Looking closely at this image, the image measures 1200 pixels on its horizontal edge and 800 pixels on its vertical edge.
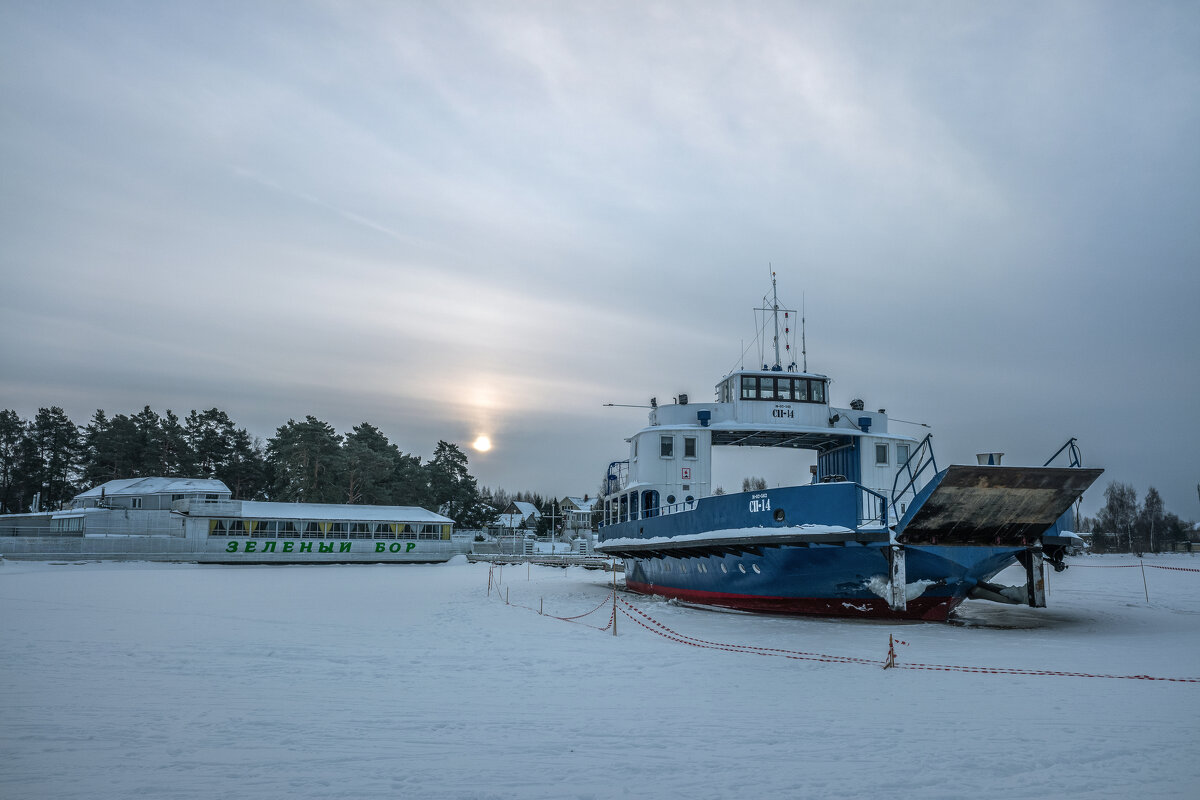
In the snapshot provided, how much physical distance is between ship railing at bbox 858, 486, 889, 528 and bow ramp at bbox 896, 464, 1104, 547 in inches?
14.3

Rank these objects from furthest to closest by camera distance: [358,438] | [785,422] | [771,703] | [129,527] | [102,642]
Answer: [358,438]
[129,527]
[785,422]
[102,642]
[771,703]

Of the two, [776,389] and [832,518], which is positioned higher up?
[776,389]

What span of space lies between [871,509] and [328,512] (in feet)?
123

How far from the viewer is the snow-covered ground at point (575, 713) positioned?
4.89 meters


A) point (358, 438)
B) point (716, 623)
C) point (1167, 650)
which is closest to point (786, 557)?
point (716, 623)

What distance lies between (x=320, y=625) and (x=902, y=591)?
10.0 m

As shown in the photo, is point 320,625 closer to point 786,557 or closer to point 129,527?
point 786,557

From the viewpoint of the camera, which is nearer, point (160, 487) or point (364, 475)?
point (160, 487)

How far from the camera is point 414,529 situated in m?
46.3

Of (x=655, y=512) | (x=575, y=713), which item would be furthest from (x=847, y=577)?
(x=575, y=713)

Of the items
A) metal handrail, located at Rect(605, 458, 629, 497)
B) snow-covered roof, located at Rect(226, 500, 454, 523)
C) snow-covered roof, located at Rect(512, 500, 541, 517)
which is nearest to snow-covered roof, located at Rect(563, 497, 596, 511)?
snow-covered roof, located at Rect(512, 500, 541, 517)

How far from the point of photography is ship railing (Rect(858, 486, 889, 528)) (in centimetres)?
1291

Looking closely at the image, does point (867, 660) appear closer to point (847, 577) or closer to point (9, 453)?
point (847, 577)

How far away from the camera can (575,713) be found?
22.2 ft
